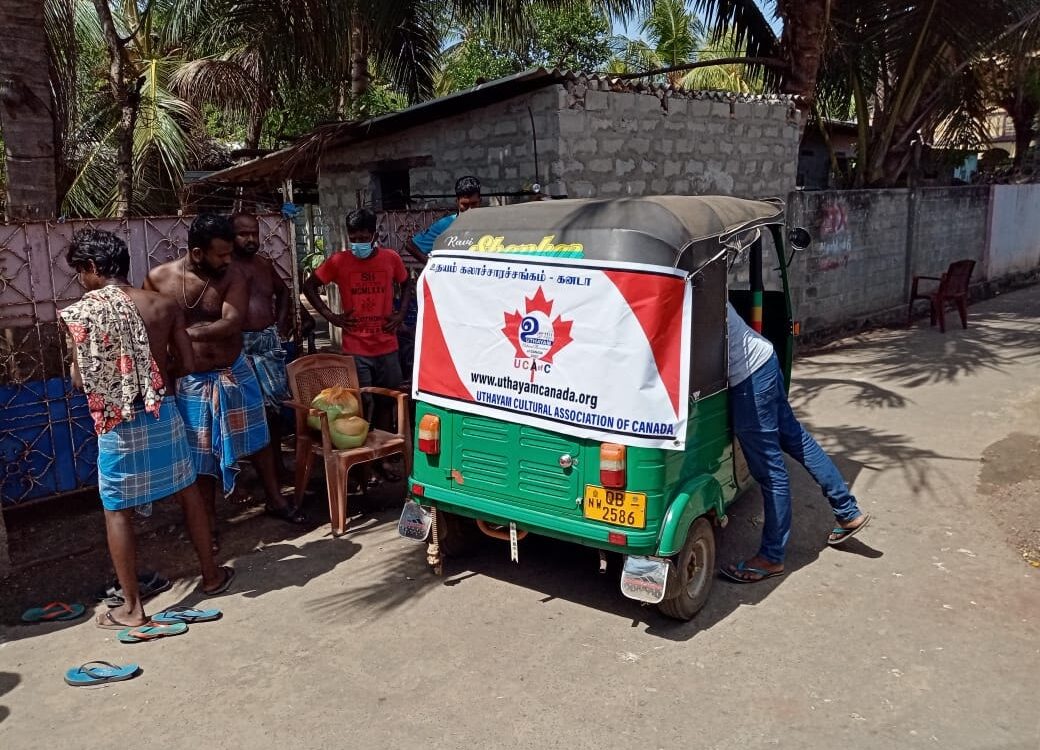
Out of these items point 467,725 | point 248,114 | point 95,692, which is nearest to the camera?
point 467,725

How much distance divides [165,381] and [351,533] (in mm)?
1676

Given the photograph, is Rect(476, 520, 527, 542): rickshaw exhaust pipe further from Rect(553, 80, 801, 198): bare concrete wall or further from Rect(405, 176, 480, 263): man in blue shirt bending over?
Rect(553, 80, 801, 198): bare concrete wall

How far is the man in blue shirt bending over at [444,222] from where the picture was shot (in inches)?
247

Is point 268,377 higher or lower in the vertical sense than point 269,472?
higher

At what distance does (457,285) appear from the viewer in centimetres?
429

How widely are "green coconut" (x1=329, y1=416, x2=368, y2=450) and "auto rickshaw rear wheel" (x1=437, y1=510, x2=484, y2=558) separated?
0.97m

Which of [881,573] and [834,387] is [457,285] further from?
[834,387]

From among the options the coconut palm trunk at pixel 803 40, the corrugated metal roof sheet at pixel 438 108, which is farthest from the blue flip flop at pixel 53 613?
the coconut palm trunk at pixel 803 40

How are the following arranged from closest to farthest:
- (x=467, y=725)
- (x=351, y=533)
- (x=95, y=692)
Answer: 1. (x=467, y=725)
2. (x=95, y=692)
3. (x=351, y=533)

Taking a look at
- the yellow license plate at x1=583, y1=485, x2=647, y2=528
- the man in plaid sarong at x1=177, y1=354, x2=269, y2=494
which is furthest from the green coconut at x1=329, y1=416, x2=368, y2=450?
the yellow license plate at x1=583, y1=485, x2=647, y2=528

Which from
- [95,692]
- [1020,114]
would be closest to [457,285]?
[95,692]

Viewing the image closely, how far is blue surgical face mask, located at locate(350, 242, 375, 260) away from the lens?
5.94m

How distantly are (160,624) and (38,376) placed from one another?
7.00ft

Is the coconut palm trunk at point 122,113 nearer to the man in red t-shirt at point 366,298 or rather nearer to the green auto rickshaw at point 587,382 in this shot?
the man in red t-shirt at point 366,298
